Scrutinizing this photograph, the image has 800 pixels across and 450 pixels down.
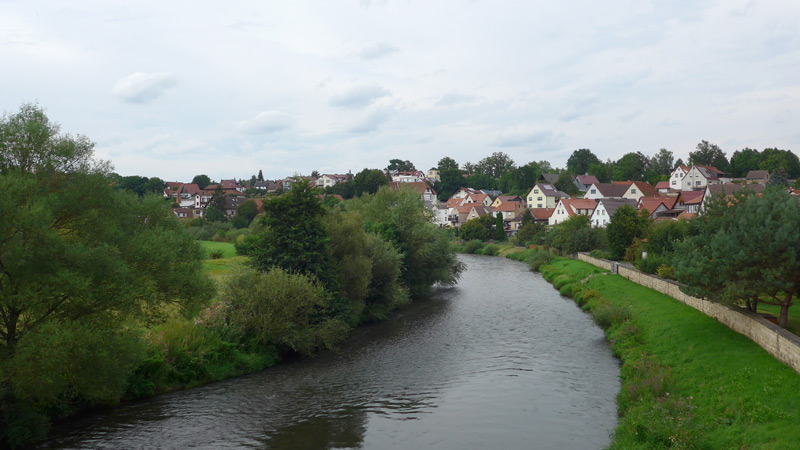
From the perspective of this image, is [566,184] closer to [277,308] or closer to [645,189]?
[645,189]

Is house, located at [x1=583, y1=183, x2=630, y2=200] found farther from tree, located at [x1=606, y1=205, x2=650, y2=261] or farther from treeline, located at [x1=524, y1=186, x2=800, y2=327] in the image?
treeline, located at [x1=524, y1=186, x2=800, y2=327]

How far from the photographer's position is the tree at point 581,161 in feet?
575

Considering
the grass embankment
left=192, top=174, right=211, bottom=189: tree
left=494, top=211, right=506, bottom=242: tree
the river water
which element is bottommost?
the river water

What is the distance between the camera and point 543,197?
389 ft

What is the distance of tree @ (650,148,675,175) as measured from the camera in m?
154

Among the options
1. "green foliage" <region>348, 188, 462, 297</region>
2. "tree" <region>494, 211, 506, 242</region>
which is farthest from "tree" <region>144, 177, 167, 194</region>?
"green foliage" <region>348, 188, 462, 297</region>

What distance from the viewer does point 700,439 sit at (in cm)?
1472

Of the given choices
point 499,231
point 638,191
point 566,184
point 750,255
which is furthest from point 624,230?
point 566,184

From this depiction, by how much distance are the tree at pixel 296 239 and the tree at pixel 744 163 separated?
12920 cm

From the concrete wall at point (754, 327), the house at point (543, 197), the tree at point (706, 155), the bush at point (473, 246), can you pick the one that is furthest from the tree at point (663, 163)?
the concrete wall at point (754, 327)

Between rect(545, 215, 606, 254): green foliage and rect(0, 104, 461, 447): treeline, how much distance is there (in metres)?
39.7

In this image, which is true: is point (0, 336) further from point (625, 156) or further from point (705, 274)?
point (625, 156)

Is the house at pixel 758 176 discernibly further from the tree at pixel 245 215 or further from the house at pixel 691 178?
the tree at pixel 245 215

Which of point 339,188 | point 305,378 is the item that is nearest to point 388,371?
point 305,378
